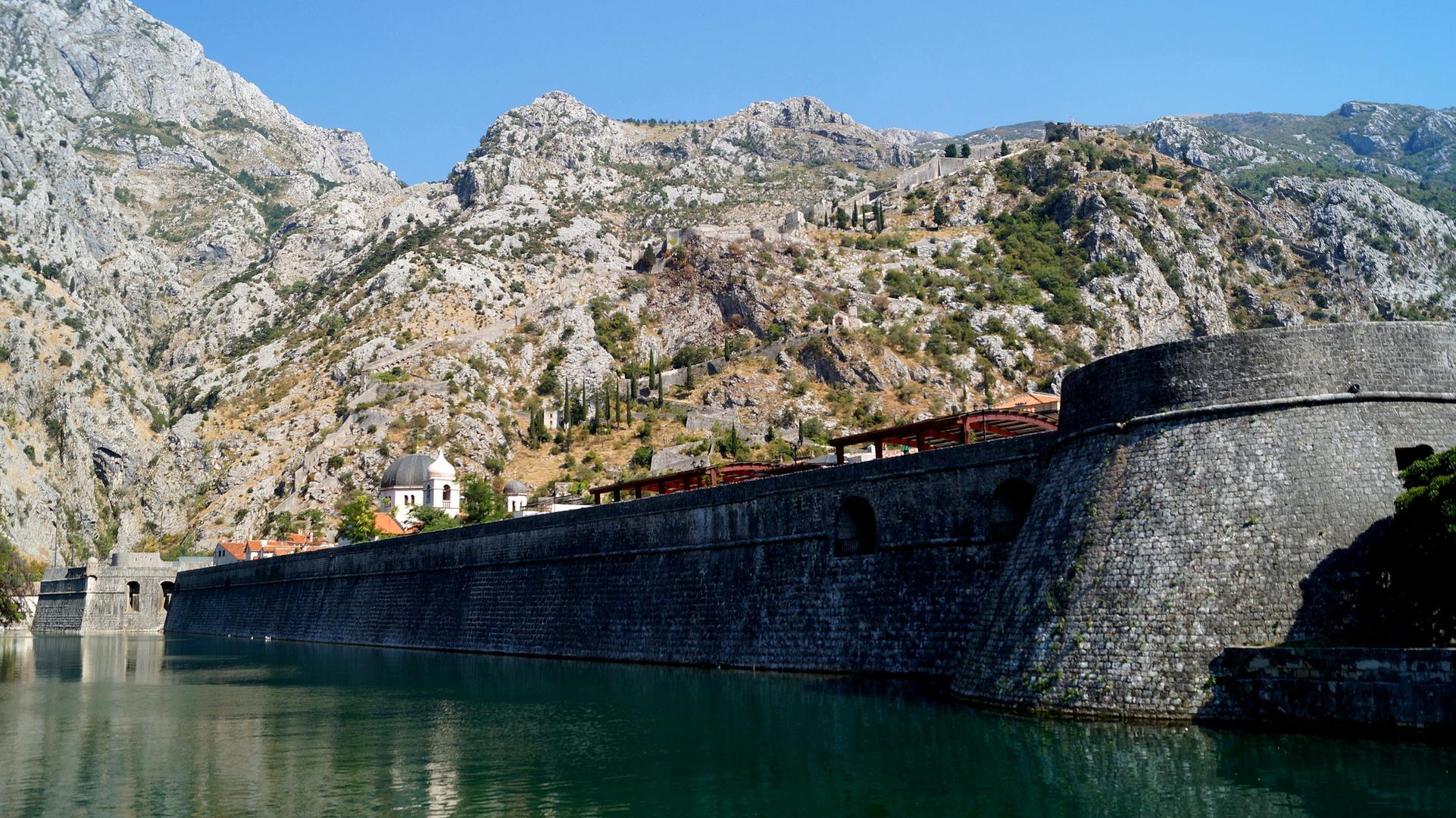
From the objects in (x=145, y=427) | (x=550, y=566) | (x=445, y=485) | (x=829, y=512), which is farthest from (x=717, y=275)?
(x=829, y=512)

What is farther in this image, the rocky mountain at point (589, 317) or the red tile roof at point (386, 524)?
the rocky mountain at point (589, 317)

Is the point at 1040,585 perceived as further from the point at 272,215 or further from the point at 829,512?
the point at 272,215

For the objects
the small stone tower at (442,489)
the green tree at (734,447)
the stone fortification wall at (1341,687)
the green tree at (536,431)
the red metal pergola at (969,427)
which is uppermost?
the green tree at (536,431)

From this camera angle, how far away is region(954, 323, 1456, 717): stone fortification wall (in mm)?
17344

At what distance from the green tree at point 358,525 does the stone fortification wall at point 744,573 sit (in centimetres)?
3082

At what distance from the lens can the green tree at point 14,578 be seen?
80375mm

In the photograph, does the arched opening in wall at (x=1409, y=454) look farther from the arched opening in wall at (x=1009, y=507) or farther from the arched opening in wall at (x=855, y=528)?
the arched opening in wall at (x=855, y=528)

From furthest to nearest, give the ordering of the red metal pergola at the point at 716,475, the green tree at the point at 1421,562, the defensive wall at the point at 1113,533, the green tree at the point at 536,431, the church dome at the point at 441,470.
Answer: the green tree at the point at 536,431
the church dome at the point at 441,470
the red metal pergola at the point at 716,475
the defensive wall at the point at 1113,533
the green tree at the point at 1421,562

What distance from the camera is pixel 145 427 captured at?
114750mm

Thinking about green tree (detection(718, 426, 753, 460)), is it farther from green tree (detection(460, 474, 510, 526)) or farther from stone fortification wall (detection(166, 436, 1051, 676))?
stone fortification wall (detection(166, 436, 1051, 676))

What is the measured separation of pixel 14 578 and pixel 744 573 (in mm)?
80725

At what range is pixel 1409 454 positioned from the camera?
18609 millimetres

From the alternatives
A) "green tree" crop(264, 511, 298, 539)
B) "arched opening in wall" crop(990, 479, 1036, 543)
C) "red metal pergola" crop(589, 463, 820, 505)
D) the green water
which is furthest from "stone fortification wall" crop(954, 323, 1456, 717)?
"green tree" crop(264, 511, 298, 539)

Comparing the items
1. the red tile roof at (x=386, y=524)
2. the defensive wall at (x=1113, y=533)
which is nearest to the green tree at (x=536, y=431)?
the red tile roof at (x=386, y=524)
